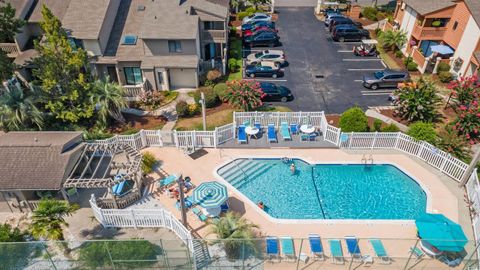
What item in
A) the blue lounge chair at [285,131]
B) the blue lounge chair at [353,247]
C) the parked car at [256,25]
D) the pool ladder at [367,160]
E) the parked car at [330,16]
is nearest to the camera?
the blue lounge chair at [353,247]

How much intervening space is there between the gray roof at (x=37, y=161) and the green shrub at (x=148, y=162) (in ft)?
14.0

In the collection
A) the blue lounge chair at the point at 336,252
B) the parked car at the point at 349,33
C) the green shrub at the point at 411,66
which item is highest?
the parked car at the point at 349,33

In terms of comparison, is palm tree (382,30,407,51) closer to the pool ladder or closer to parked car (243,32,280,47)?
parked car (243,32,280,47)

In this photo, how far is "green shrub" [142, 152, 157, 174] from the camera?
80.4 feet

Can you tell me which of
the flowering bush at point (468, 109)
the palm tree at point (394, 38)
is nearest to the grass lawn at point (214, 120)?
the flowering bush at point (468, 109)

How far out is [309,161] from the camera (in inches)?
1019

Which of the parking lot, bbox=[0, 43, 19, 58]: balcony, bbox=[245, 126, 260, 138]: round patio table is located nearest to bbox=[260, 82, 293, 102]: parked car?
the parking lot

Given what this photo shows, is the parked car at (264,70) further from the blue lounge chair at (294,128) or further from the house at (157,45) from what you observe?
the blue lounge chair at (294,128)

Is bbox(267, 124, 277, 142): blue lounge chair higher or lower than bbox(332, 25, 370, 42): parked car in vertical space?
lower

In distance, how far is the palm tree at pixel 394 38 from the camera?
39.5m

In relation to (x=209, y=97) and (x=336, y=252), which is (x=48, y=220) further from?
(x=209, y=97)

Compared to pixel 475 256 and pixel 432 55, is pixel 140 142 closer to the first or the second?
pixel 475 256

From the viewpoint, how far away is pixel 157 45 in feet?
107

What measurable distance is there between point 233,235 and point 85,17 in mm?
25417
